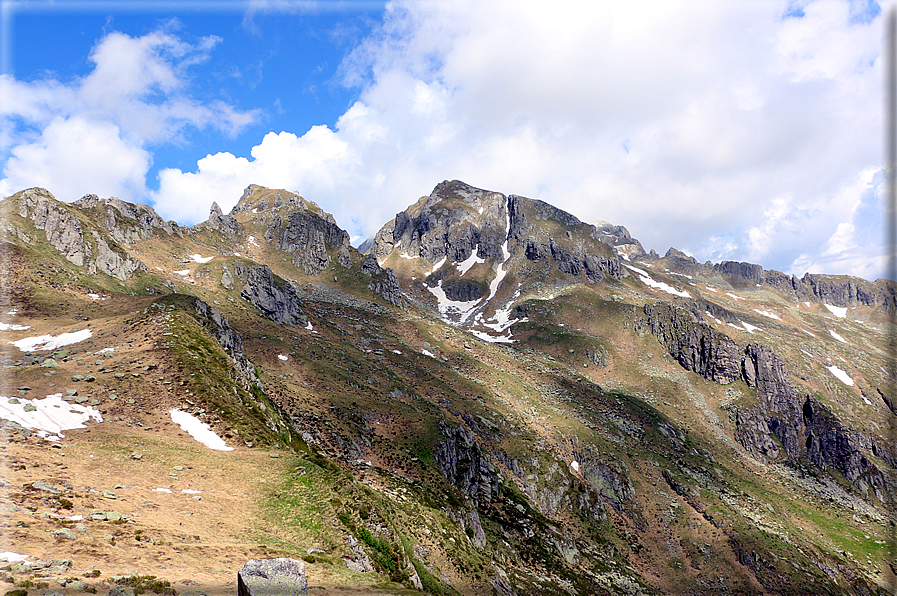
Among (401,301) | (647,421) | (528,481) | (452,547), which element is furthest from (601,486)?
(401,301)

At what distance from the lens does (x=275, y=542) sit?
21281 millimetres

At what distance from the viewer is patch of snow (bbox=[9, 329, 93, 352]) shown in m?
41.2

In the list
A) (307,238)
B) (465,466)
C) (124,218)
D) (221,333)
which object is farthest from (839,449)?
(124,218)

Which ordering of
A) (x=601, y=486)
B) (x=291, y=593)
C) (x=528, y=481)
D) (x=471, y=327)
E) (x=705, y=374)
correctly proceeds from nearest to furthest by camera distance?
(x=291, y=593) < (x=528, y=481) < (x=601, y=486) < (x=705, y=374) < (x=471, y=327)

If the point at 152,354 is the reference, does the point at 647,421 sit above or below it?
below

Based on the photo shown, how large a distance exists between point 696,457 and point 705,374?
6296 cm

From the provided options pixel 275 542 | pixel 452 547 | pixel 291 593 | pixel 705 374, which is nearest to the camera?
pixel 291 593

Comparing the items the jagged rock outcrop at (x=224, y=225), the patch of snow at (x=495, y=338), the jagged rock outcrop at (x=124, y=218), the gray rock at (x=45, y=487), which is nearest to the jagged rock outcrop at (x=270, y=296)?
the jagged rock outcrop at (x=124, y=218)

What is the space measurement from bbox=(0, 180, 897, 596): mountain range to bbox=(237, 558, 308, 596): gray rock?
4.95 m

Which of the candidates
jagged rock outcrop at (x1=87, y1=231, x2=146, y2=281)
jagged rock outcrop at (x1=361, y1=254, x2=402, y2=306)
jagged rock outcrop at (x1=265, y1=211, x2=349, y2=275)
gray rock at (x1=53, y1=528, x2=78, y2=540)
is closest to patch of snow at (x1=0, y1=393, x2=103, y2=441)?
gray rock at (x1=53, y1=528, x2=78, y2=540)

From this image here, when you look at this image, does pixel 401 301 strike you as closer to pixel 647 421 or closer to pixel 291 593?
pixel 647 421

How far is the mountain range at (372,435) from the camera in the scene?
22453 mm

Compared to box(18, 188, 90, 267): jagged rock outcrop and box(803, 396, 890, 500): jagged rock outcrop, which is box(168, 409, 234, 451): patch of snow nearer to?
box(18, 188, 90, 267): jagged rock outcrop

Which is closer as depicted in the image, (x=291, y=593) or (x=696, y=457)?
(x=291, y=593)
